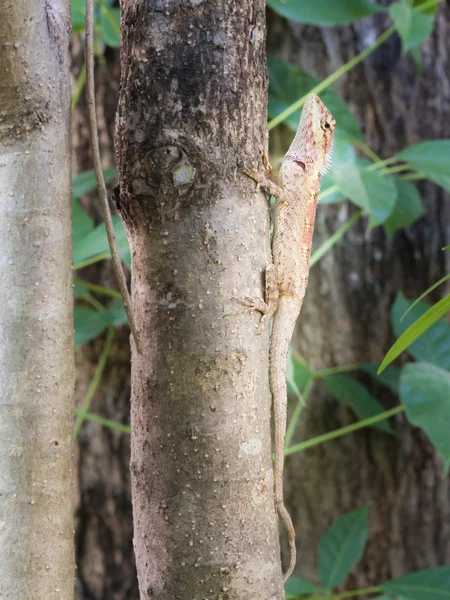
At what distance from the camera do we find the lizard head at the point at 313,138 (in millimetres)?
2104

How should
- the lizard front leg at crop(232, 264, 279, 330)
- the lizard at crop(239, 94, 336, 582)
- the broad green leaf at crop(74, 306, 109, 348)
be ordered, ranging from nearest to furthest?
the lizard front leg at crop(232, 264, 279, 330)
the lizard at crop(239, 94, 336, 582)
the broad green leaf at crop(74, 306, 109, 348)

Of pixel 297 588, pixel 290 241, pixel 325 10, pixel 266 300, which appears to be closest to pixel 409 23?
pixel 325 10

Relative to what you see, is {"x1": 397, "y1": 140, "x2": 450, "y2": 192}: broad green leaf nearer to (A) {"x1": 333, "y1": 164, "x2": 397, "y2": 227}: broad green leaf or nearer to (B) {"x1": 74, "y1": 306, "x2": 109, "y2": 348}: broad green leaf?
(A) {"x1": 333, "y1": 164, "x2": 397, "y2": 227}: broad green leaf

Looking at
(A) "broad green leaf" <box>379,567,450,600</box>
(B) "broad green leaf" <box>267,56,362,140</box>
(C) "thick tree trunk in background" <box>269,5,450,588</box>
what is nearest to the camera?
(A) "broad green leaf" <box>379,567,450,600</box>

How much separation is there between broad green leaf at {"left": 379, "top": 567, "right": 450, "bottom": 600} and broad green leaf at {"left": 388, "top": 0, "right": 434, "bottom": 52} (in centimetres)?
189

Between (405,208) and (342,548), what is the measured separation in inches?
54.3

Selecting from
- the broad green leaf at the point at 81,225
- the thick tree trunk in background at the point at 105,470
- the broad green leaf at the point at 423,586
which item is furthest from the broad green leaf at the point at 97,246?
the broad green leaf at the point at 423,586

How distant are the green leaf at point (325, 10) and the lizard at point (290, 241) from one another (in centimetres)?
36

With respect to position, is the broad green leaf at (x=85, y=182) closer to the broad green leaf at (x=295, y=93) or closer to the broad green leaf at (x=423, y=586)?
the broad green leaf at (x=295, y=93)

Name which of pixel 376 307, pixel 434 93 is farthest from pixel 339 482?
pixel 434 93

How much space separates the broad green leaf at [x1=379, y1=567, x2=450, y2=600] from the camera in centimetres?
212

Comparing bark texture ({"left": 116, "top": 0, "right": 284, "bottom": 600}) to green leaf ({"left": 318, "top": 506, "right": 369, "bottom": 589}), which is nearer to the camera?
bark texture ({"left": 116, "top": 0, "right": 284, "bottom": 600})

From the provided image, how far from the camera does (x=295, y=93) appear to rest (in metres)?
2.60

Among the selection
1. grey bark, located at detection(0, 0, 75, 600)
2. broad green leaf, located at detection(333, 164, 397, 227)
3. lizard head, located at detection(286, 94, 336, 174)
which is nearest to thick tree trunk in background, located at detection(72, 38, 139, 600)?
lizard head, located at detection(286, 94, 336, 174)
